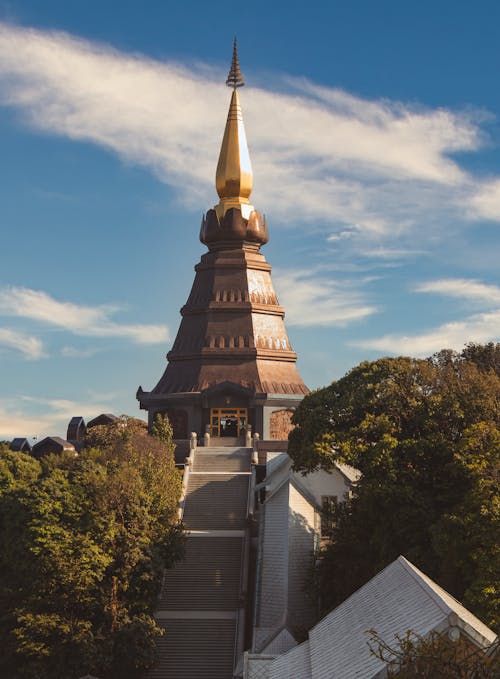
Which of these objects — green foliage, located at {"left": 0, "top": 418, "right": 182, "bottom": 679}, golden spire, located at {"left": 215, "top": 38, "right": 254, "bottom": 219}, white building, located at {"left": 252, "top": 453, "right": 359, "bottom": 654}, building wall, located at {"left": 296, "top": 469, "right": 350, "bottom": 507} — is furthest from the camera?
golden spire, located at {"left": 215, "top": 38, "right": 254, "bottom": 219}

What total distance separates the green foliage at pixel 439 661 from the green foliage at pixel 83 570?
16.1 meters

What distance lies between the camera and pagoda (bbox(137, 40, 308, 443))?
51.4 meters

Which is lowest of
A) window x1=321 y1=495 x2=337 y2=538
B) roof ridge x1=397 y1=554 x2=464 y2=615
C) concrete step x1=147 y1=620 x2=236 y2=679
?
concrete step x1=147 y1=620 x2=236 y2=679

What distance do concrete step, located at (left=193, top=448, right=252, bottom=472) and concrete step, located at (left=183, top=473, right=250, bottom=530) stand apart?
189 cm

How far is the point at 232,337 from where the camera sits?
54.2 metres

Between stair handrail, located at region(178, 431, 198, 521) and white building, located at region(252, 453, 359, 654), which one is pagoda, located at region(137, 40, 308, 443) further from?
white building, located at region(252, 453, 359, 654)

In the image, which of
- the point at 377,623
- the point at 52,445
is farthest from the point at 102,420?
the point at 377,623

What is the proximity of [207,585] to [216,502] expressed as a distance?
5.88 meters

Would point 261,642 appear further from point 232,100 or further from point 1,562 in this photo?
point 232,100

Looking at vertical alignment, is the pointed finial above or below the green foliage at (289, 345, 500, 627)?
above

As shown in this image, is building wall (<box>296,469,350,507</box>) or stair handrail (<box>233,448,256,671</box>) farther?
building wall (<box>296,469,350,507</box>)

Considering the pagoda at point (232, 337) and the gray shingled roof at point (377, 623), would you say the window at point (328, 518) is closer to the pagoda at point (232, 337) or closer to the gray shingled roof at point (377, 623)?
the gray shingled roof at point (377, 623)

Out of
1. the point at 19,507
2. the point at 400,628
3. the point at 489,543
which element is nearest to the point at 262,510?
the point at 19,507

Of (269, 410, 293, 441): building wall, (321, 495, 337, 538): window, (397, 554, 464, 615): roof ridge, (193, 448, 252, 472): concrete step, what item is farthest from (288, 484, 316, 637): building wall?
(269, 410, 293, 441): building wall
